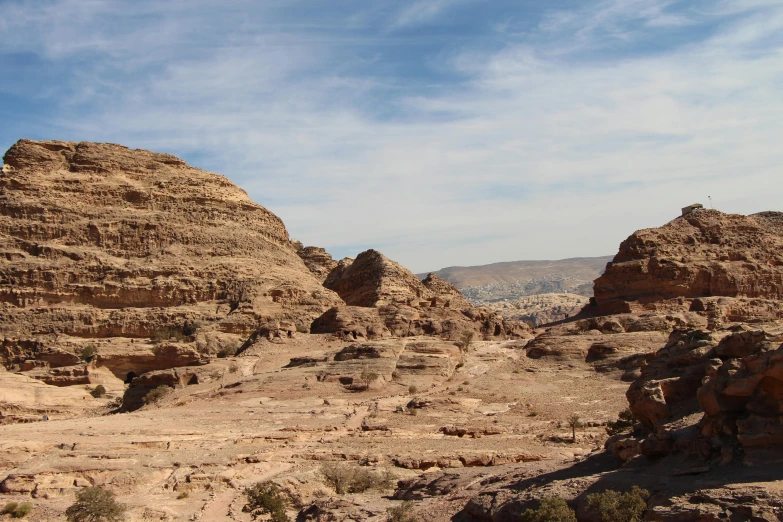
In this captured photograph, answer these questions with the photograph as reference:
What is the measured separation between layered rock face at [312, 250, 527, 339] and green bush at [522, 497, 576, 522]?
31.6 metres

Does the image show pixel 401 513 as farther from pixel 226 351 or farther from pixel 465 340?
pixel 226 351

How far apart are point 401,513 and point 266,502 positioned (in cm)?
494

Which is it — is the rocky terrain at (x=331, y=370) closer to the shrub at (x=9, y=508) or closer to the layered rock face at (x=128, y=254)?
the layered rock face at (x=128, y=254)

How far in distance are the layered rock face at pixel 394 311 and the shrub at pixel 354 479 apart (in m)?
23.2

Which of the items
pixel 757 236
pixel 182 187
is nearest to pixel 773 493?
pixel 757 236

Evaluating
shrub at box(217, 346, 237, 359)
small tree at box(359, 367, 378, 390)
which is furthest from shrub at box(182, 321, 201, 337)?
small tree at box(359, 367, 378, 390)

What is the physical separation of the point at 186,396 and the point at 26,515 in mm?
15236

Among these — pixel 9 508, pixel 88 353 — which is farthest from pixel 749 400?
pixel 88 353

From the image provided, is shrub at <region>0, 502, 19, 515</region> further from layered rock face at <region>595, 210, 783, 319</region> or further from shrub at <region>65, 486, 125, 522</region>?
layered rock face at <region>595, 210, 783, 319</region>

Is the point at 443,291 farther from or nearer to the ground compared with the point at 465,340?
farther from the ground

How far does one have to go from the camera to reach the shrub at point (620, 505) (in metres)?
11.1

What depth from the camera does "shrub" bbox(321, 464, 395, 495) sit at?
63.3 ft

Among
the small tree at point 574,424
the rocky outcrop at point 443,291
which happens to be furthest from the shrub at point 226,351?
the small tree at point 574,424

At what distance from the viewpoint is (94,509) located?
17625 mm
